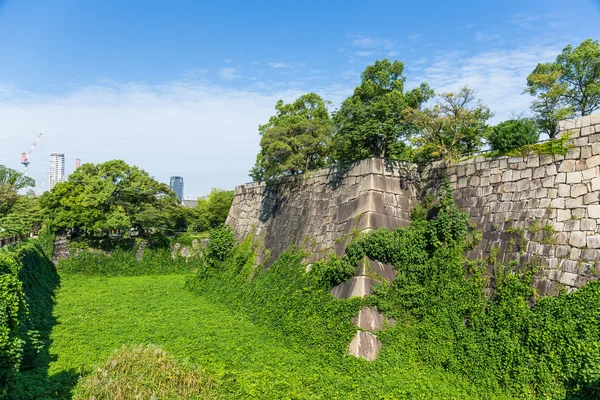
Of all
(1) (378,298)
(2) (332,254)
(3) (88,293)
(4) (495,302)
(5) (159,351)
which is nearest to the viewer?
(4) (495,302)

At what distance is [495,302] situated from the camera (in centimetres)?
834

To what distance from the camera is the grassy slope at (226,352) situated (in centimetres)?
799

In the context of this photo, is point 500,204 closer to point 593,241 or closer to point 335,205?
point 593,241

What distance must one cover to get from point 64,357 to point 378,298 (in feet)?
25.4

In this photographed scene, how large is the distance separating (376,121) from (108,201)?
1916 cm

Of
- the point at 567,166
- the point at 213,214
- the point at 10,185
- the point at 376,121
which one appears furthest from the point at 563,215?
the point at 10,185

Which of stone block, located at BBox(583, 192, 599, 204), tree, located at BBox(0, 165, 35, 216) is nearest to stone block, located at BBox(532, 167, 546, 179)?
stone block, located at BBox(583, 192, 599, 204)

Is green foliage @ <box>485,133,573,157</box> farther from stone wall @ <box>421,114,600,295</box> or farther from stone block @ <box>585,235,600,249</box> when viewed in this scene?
stone block @ <box>585,235,600,249</box>

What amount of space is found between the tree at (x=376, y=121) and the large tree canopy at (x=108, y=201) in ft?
50.0

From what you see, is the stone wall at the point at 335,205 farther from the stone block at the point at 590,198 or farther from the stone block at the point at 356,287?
the stone block at the point at 590,198

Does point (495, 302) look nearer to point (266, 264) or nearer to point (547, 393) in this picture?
point (547, 393)

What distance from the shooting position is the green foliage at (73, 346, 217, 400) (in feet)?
25.3

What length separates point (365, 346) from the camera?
9125 millimetres

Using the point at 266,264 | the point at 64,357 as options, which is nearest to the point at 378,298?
the point at 266,264
